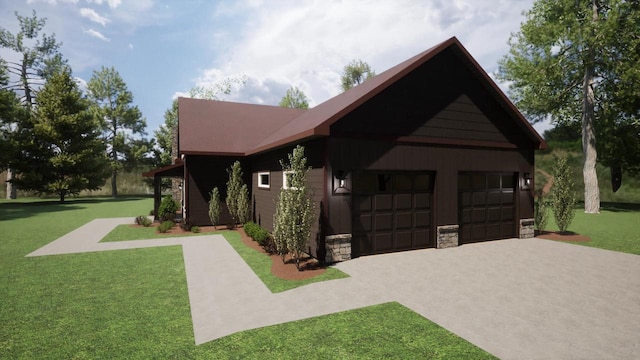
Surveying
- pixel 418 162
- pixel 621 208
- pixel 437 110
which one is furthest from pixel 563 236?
pixel 621 208

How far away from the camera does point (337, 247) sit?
30.1ft

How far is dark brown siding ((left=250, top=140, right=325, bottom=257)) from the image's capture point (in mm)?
9305

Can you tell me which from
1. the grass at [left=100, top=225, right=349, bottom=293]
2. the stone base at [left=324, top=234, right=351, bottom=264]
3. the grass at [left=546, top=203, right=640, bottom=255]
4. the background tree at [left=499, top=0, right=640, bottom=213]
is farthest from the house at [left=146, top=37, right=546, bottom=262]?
the background tree at [left=499, top=0, right=640, bottom=213]

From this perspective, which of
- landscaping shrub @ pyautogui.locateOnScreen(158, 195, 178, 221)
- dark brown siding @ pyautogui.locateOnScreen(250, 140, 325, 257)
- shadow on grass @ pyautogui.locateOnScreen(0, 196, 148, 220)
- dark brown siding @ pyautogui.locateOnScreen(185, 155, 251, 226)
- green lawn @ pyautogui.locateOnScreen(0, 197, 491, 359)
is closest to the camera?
green lawn @ pyautogui.locateOnScreen(0, 197, 491, 359)

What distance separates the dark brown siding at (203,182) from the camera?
15.8 metres

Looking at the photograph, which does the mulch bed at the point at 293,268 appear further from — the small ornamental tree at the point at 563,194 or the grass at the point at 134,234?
the small ornamental tree at the point at 563,194

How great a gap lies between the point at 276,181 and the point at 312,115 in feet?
12.2

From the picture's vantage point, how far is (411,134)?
10.4 meters

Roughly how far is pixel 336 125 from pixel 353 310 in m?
5.21

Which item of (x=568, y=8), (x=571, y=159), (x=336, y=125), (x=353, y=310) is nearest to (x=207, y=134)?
(x=336, y=125)

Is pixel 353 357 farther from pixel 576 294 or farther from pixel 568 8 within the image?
pixel 568 8

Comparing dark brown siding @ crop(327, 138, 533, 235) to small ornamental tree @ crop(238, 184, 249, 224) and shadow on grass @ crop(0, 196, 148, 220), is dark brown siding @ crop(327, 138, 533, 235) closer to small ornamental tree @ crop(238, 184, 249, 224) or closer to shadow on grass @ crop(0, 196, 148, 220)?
small ornamental tree @ crop(238, 184, 249, 224)

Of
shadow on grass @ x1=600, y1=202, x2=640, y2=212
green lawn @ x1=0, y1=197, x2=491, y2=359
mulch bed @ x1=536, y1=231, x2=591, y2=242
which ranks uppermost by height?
shadow on grass @ x1=600, y1=202, x2=640, y2=212

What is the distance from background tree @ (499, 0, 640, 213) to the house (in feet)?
49.3
